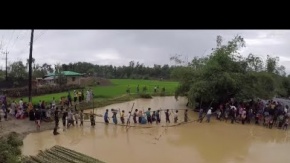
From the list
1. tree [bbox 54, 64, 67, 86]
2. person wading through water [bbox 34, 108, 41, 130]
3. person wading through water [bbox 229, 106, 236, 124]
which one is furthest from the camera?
tree [bbox 54, 64, 67, 86]

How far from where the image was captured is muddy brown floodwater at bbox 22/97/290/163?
13.6 m

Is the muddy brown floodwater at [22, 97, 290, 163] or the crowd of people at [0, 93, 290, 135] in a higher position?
the crowd of people at [0, 93, 290, 135]

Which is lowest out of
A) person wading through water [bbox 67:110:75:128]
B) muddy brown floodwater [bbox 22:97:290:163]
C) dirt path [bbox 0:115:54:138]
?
muddy brown floodwater [bbox 22:97:290:163]

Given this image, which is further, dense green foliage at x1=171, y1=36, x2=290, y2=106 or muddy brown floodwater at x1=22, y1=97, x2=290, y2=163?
dense green foliage at x1=171, y1=36, x2=290, y2=106

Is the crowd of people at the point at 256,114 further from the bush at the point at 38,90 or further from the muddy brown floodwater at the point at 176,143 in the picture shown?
the bush at the point at 38,90

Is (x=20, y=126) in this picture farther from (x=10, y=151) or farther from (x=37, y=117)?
(x=10, y=151)

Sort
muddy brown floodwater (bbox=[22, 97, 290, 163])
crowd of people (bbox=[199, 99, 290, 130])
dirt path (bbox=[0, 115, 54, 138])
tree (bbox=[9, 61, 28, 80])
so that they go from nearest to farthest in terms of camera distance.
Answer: muddy brown floodwater (bbox=[22, 97, 290, 163]) < dirt path (bbox=[0, 115, 54, 138]) < crowd of people (bbox=[199, 99, 290, 130]) < tree (bbox=[9, 61, 28, 80])

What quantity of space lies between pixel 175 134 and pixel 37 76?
99.3ft

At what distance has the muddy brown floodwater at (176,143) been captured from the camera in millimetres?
13625

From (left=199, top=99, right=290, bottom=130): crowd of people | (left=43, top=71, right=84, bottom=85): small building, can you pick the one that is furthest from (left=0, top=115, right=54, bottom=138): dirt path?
(left=43, top=71, right=84, bottom=85): small building

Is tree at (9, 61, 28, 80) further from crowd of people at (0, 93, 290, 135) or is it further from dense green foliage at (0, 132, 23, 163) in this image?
dense green foliage at (0, 132, 23, 163)
